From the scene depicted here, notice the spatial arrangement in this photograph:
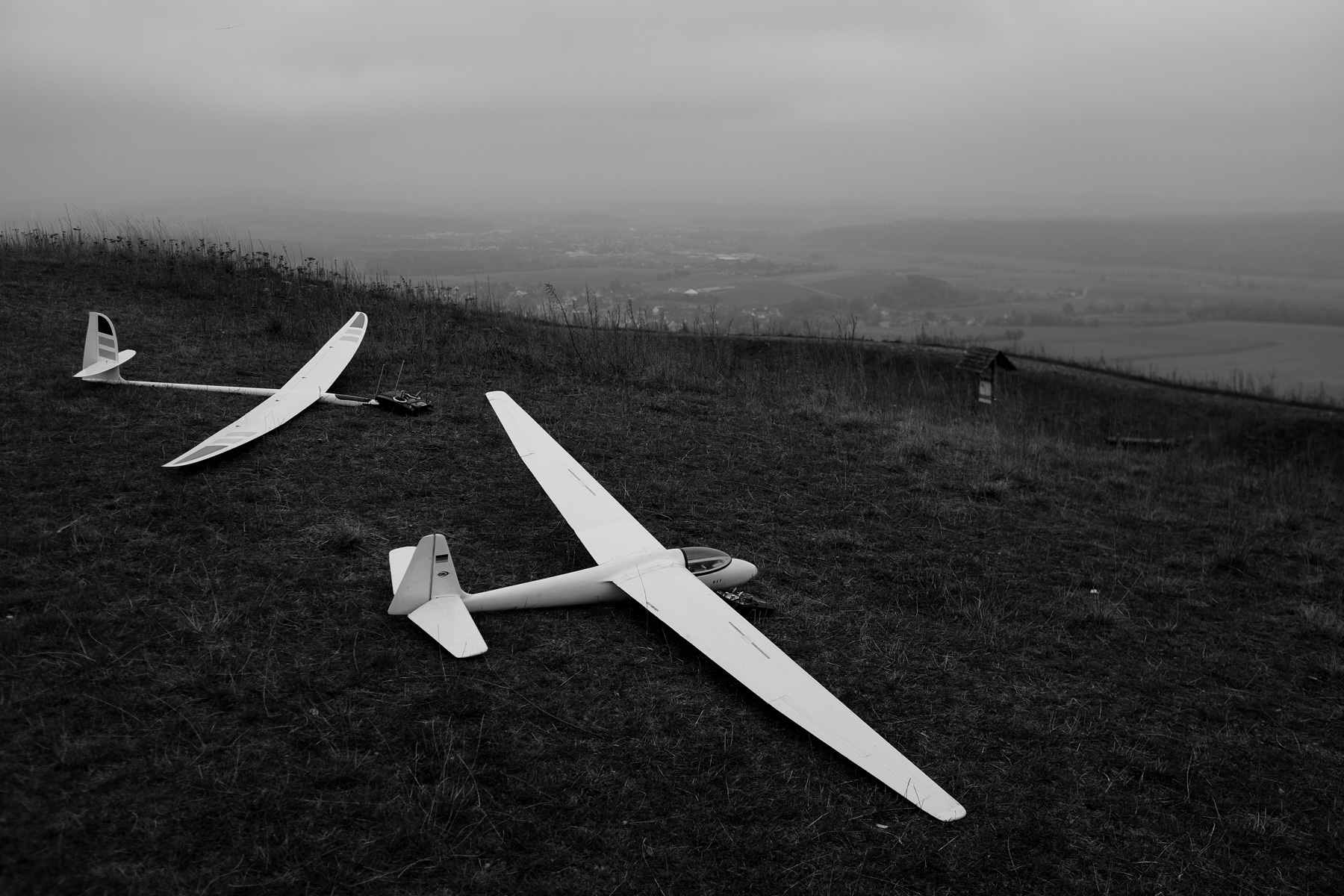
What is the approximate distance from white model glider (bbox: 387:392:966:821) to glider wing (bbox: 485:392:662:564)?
0.05 feet

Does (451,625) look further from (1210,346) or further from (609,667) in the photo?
(1210,346)

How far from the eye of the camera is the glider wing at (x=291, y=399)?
27.3 ft

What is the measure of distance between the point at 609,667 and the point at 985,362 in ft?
69.5

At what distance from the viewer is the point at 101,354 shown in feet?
32.8

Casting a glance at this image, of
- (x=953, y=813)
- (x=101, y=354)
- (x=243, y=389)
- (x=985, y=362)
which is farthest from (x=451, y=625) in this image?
(x=985, y=362)

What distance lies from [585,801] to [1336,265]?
23535cm

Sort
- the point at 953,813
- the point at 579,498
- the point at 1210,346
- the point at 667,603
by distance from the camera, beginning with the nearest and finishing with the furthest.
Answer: the point at 953,813, the point at 667,603, the point at 579,498, the point at 1210,346

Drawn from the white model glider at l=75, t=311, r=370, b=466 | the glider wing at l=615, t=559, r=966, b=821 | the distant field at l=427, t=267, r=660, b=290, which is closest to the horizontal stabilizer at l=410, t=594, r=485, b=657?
the glider wing at l=615, t=559, r=966, b=821

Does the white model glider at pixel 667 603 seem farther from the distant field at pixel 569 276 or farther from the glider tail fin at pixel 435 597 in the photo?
the distant field at pixel 569 276

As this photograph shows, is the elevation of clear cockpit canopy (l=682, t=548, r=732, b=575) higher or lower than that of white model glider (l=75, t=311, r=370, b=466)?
lower

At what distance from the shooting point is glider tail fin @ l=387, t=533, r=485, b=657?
5.69m

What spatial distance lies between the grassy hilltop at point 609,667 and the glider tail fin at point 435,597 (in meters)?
0.19

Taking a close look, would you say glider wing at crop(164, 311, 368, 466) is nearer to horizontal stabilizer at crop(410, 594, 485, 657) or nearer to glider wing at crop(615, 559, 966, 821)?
horizontal stabilizer at crop(410, 594, 485, 657)

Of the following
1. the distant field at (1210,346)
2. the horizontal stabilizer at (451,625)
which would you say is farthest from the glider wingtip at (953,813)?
the distant field at (1210,346)
